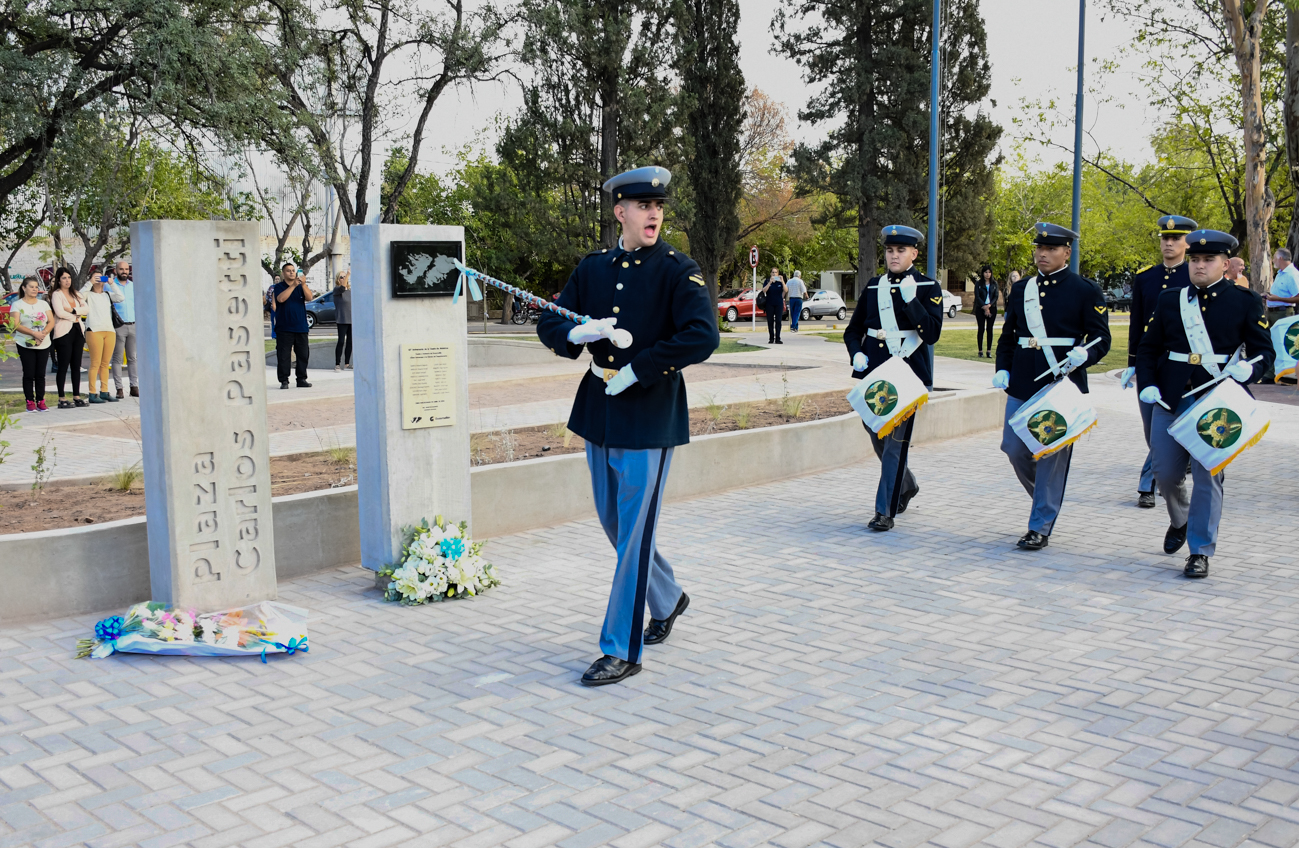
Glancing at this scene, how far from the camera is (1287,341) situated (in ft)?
31.9

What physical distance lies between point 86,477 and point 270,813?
5262 millimetres

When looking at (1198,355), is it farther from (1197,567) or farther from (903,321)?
(903,321)

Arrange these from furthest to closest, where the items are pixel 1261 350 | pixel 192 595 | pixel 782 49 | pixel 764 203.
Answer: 1. pixel 764 203
2. pixel 782 49
3. pixel 1261 350
4. pixel 192 595

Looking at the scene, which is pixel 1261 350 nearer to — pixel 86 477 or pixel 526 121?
pixel 86 477

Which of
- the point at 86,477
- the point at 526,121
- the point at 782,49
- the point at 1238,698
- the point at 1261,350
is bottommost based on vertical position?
the point at 1238,698

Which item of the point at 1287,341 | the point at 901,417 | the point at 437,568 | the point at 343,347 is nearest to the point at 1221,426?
the point at 901,417

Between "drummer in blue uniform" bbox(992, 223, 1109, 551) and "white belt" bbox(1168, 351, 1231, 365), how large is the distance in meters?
0.60

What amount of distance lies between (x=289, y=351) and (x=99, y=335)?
8.74 feet

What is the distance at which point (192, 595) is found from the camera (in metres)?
5.71

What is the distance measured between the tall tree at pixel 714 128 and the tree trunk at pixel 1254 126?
1442 cm

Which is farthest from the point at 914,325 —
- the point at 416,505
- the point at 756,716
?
the point at 756,716

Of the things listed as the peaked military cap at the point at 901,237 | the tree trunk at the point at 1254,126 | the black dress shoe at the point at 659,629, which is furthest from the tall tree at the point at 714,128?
the black dress shoe at the point at 659,629

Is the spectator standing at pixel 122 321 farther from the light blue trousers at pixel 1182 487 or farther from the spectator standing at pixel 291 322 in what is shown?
the light blue trousers at pixel 1182 487

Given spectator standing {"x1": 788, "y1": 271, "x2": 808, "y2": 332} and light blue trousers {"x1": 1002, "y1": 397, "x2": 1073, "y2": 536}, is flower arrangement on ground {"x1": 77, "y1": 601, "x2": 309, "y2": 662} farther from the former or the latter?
spectator standing {"x1": 788, "y1": 271, "x2": 808, "y2": 332}
